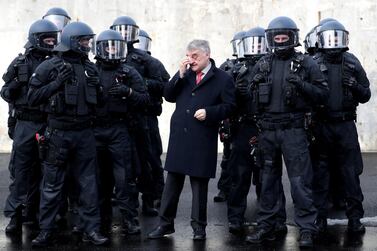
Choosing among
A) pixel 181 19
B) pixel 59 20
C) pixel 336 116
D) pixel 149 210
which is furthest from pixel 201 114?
pixel 181 19

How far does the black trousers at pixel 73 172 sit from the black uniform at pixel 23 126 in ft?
1.94

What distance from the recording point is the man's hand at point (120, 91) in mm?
7258

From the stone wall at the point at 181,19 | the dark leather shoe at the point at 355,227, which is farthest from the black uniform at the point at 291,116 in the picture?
the stone wall at the point at 181,19

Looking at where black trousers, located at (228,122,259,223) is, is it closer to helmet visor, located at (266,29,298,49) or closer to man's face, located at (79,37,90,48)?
helmet visor, located at (266,29,298,49)

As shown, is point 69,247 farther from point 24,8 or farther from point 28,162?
point 24,8

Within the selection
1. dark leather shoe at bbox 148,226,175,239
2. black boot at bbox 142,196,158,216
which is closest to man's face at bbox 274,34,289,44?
dark leather shoe at bbox 148,226,175,239

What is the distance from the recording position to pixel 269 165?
7.00 metres

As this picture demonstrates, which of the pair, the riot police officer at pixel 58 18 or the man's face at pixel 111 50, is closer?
the man's face at pixel 111 50

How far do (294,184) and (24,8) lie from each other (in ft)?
27.9

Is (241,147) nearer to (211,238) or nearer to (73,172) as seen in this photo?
(211,238)

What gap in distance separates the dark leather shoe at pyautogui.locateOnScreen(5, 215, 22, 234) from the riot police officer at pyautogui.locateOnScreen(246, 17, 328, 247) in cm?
229

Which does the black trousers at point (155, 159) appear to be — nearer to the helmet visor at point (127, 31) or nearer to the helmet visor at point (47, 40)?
the helmet visor at point (127, 31)

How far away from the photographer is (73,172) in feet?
23.0

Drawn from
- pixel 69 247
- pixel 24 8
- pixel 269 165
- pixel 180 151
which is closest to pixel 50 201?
pixel 69 247
